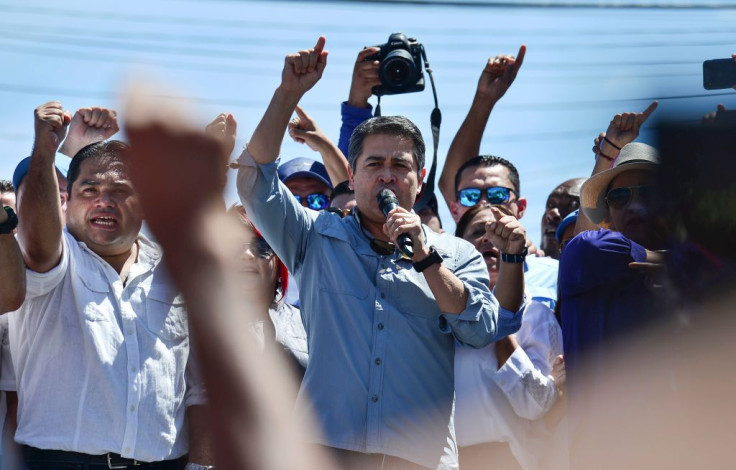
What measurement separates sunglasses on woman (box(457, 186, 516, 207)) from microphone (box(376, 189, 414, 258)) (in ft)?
4.96

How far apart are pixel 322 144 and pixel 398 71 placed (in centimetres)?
60

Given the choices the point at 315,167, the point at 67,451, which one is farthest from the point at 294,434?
the point at 315,167

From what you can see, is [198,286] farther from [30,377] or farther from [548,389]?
[548,389]

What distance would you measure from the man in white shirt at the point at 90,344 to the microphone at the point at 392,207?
880 mm

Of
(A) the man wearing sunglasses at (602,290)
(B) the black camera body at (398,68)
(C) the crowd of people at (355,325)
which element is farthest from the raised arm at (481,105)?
(A) the man wearing sunglasses at (602,290)

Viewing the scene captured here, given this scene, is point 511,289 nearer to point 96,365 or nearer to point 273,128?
point 273,128

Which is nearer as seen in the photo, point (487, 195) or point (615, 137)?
point (615, 137)

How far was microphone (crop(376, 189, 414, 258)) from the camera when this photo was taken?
3.57 m

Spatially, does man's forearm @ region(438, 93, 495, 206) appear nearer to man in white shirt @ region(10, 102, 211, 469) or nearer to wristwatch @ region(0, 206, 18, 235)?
man in white shirt @ region(10, 102, 211, 469)

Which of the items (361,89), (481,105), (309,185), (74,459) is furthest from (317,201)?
(74,459)

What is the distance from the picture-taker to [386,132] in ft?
13.4

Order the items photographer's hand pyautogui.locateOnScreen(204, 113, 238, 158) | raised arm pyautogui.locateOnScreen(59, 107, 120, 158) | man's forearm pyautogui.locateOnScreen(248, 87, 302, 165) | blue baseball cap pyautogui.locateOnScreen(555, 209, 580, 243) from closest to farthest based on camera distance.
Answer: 1. photographer's hand pyautogui.locateOnScreen(204, 113, 238, 158)
2. man's forearm pyautogui.locateOnScreen(248, 87, 302, 165)
3. raised arm pyautogui.locateOnScreen(59, 107, 120, 158)
4. blue baseball cap pyautogui.locateOnScreen(555, 209, 580, 243)

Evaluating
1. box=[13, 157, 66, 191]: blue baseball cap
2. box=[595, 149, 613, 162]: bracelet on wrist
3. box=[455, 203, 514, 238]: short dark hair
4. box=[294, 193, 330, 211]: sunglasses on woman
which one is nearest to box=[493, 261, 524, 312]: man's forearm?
box=[455, 203, 514, 238]: short dark hair

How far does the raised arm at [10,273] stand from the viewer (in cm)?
346
